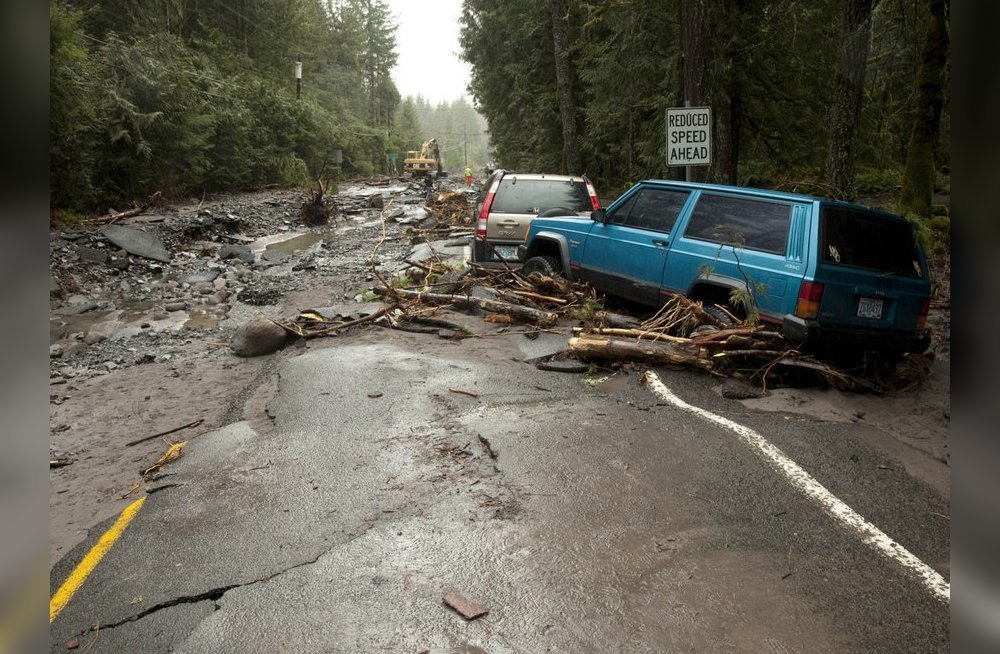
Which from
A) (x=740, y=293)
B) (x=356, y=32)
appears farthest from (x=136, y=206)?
(x=356, y=32)

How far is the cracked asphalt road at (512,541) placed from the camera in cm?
331

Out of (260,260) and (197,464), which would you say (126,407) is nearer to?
(197,464)

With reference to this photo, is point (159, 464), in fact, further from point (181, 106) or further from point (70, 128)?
point (181, 106)

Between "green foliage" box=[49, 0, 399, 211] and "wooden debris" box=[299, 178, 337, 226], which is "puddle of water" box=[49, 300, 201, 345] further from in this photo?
"wooden debris" box=[299, 178, 337, 226]

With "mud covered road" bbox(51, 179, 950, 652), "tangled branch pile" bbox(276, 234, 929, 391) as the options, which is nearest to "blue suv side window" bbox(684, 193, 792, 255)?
"tangled branch pile" bbox(276, 234, 929, 391)

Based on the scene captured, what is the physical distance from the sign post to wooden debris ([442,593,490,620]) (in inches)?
335

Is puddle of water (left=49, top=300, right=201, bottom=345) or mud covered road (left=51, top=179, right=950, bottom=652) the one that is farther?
puddle of water (left=49, top=300, right=201, bottom=345)

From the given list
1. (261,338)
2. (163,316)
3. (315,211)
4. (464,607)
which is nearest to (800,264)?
(464,607)

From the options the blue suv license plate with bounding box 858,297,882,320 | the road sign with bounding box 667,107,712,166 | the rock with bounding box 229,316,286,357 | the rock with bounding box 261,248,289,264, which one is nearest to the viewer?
the blue suv license plate with bounding box 858,297,882,320

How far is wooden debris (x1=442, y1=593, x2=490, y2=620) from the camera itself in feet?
11.2

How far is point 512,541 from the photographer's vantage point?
13.6 feet

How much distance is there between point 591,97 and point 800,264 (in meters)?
21.1

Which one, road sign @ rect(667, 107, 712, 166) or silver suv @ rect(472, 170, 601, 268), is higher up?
road sign @ rect(667, 107, 712, 166)
